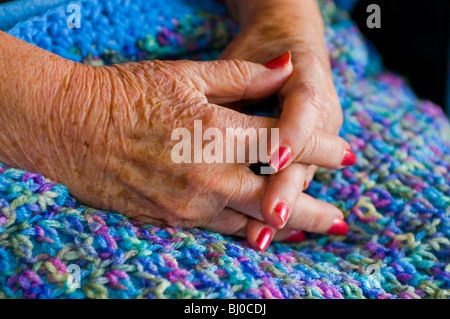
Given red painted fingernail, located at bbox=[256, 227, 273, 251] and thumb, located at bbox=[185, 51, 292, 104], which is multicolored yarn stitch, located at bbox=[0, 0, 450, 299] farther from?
thumb, located at bbox=[185, 51, 292, 104]

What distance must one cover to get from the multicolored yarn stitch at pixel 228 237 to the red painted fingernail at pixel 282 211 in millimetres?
73

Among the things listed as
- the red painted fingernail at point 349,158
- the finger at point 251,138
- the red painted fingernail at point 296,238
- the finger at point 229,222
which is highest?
the finger at point 251,138

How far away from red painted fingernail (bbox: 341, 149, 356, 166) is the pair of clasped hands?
57mm

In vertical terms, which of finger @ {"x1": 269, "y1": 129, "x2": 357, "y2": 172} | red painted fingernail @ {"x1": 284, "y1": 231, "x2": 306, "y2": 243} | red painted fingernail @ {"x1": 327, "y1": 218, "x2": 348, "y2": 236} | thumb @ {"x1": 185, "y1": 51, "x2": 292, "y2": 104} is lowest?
red painted fingernail @ {"x1": 284, "y1": 231, "x2": 306, "y2": 243}

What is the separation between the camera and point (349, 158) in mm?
909

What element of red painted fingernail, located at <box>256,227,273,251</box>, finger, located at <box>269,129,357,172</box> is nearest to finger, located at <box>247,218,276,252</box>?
red painted fingernail, located at <box>256,227,273,251</box>

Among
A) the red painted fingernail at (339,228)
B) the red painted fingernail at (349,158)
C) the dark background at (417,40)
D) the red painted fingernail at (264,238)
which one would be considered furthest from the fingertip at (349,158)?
the dark background at (417,40)

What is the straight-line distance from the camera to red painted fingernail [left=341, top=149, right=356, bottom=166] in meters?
0.90

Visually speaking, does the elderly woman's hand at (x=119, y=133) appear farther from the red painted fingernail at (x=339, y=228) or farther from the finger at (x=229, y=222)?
the red painted fingernail at (x=339, y=228)

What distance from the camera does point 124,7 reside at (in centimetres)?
94

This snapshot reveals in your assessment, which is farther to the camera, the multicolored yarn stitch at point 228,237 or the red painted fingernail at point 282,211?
the red painted fingernail at point 282,211

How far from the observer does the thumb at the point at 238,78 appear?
816 millimetres
